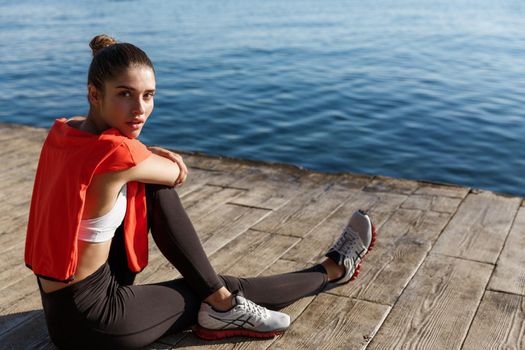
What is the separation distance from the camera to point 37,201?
2820mm

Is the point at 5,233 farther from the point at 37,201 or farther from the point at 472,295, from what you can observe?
the point at 472,295

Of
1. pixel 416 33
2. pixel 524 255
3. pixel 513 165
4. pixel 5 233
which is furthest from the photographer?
pixel 416 33

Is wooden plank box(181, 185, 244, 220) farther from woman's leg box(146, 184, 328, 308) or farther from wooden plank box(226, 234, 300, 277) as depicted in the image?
woman's leg box(146, 184, 328, 308)

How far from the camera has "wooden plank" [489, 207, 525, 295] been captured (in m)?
3.67

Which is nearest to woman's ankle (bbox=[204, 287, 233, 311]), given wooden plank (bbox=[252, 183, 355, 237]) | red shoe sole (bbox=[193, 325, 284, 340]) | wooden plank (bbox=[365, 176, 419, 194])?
red shoe sole (bbox=[193, 325, 284, 340])

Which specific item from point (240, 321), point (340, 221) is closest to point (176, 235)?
point (240, 321)

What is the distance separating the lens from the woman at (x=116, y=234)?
8.57 feet

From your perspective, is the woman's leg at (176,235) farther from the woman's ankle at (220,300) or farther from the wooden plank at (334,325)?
the wooden plank at (334,325)

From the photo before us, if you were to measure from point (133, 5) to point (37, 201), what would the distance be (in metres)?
30.8

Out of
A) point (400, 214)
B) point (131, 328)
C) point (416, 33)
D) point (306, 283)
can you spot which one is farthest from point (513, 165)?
point (416, 33)

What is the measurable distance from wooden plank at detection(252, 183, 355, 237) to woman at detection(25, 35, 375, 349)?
4.62 feet

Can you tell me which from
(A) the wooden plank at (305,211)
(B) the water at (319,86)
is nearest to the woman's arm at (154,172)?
(A) the wooden plank at (305,211)

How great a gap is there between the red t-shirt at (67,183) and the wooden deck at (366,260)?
2.13 ft

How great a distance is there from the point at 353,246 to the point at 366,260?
0.42m
